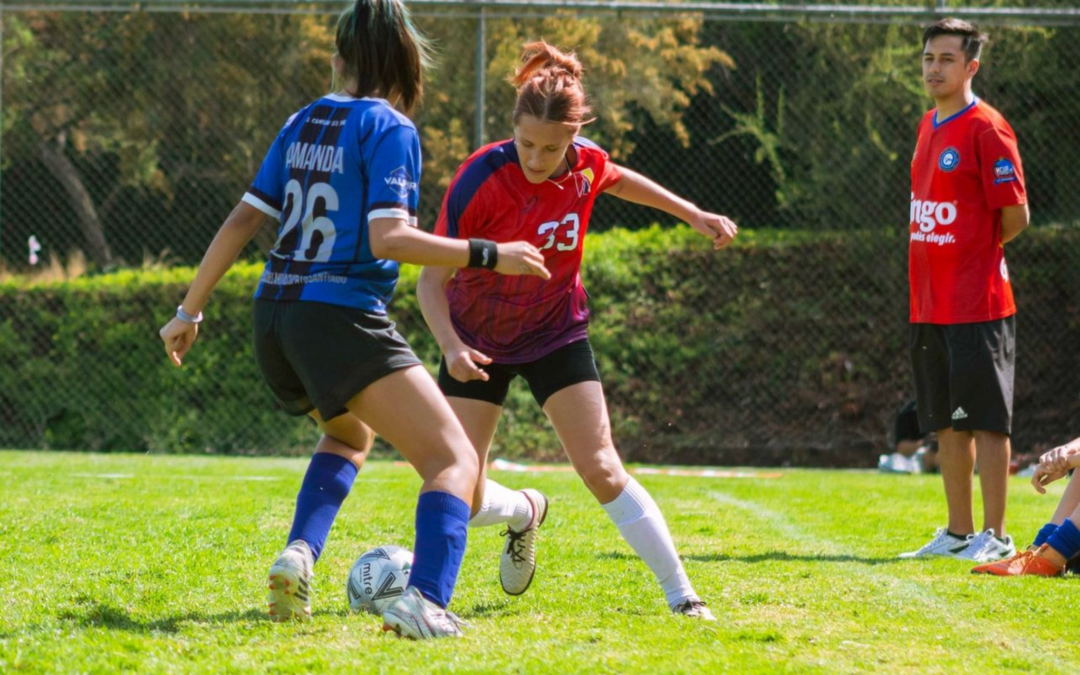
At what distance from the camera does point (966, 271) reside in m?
6.13

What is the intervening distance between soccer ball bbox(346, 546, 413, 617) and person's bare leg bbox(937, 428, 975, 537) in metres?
2.94

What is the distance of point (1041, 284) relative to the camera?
37.8ft

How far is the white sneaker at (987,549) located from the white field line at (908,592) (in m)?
0.35

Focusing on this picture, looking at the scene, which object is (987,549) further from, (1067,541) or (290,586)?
(290,586)

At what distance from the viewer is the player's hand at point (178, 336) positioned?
3.89m

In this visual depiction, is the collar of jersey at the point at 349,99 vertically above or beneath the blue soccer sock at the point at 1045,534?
above

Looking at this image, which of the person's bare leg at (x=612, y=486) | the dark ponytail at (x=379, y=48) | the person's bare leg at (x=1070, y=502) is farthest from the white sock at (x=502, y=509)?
the person's bare leg at (x=1070, y=502)

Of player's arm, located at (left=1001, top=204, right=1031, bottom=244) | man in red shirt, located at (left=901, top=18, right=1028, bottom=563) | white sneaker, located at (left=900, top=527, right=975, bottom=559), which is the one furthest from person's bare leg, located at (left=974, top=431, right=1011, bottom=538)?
player's arm, located at (left=1001, top=204, right=1031, bottom=244)

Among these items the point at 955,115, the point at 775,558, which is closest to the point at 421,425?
the point at 775,558

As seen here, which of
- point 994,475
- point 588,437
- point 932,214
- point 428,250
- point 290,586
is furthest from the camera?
point 932,214

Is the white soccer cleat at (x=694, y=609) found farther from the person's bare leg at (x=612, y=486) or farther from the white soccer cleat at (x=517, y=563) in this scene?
the white soccer cleat at (x=517, y=563)

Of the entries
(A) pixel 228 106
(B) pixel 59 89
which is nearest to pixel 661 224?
(A) pixel 228 106

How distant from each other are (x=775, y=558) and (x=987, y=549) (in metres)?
1.02

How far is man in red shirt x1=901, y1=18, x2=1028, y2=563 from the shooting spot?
6.04 meters
